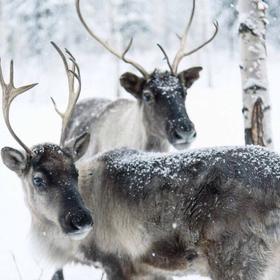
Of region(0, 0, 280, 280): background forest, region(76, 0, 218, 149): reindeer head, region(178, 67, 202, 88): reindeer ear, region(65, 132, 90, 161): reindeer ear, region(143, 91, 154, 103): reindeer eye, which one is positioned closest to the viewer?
region(65, 132, 90, 161): reindeer ear

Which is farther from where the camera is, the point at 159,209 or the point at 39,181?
the point at 39,181

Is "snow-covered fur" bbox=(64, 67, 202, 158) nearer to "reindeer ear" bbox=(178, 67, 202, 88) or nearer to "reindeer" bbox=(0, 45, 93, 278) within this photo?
"reindeer ear" bbox=(178, 67, 202, 88)

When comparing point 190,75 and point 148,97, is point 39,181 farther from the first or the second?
point 190,75

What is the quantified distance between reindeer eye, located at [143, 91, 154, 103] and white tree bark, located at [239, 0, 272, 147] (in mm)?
1058

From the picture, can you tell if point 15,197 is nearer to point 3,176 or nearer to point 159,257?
point 3,176

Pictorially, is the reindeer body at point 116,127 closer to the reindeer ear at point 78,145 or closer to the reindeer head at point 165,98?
the reindeer head at point 165,98

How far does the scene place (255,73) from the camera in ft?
22.1

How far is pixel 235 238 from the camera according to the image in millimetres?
4141

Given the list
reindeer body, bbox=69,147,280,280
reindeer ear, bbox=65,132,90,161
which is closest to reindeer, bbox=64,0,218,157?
reindeer body, bbox=69,147,280,280

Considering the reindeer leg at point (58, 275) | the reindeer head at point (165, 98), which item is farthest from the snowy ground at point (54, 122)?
the reindeer head at point (165, 98)

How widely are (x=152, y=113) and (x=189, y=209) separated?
238 centimetres

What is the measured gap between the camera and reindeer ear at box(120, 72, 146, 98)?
6770 mm

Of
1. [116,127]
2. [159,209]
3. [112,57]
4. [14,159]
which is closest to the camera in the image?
[159,209]

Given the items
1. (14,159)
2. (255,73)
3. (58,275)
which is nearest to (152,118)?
(255,73)
